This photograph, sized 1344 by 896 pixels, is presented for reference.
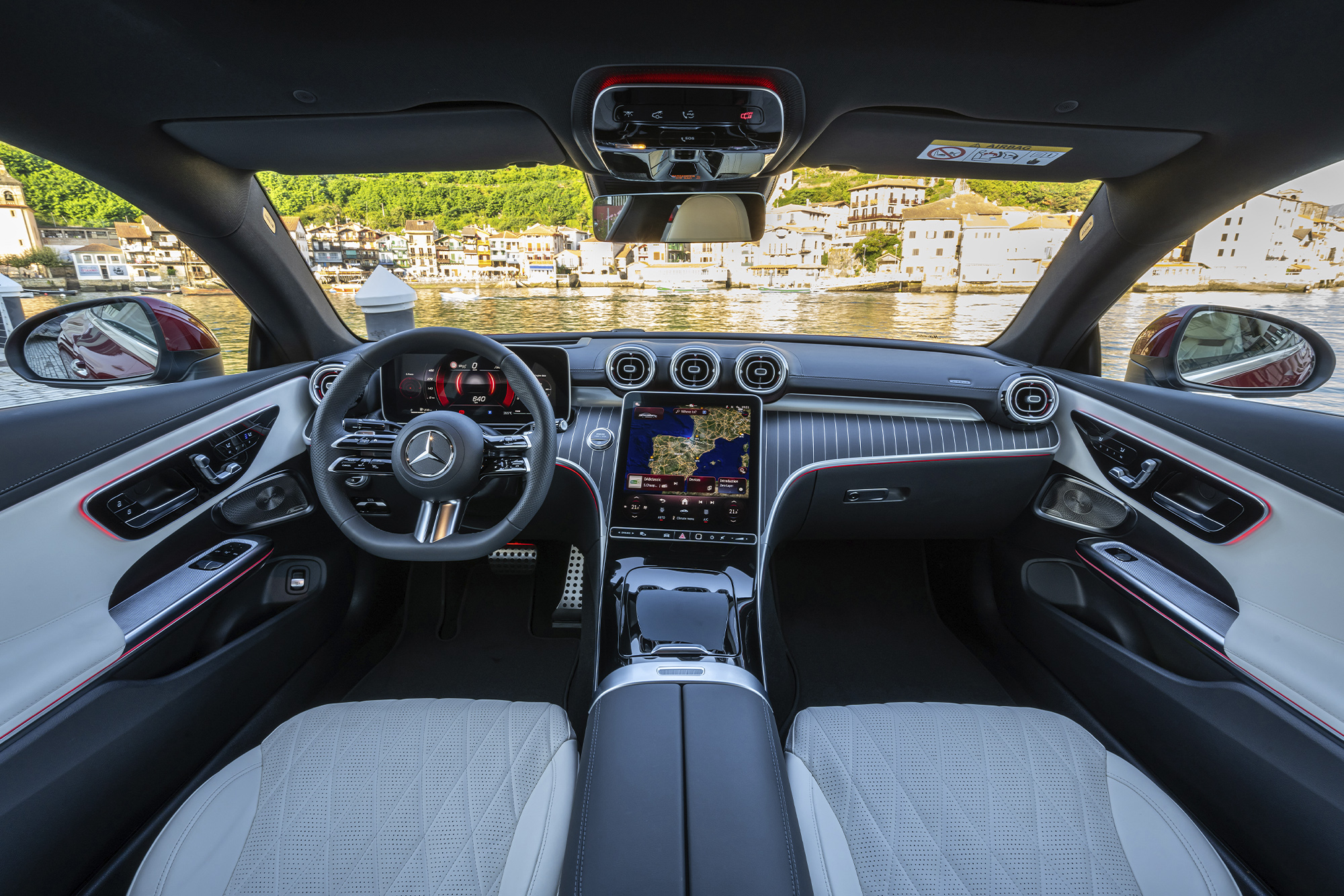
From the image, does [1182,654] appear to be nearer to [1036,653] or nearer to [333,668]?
[1036,653]

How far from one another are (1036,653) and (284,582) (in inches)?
109

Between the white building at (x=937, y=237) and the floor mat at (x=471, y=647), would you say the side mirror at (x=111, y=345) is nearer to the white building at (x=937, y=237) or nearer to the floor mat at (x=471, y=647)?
the floor mat at (x=471, y=647)

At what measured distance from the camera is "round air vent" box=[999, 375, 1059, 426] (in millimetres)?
2174

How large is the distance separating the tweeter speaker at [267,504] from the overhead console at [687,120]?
1466 mm

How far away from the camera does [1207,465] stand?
5.35 feet

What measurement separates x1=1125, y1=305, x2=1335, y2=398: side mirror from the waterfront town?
0.12 m

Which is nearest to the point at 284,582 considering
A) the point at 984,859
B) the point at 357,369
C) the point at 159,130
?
the point at 357,369

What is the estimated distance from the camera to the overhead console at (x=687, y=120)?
145 cm

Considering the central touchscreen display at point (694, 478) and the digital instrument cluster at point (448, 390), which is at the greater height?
the digital instrument cluster at point (448, 390)

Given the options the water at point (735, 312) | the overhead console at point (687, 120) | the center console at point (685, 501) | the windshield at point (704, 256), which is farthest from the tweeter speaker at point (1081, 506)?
the overhead console at point (687, 120)

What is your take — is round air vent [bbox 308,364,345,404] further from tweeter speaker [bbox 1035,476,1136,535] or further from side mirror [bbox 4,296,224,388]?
tweeter speaker [bbox 1035,476,1136,535]

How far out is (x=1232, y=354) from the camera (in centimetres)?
200

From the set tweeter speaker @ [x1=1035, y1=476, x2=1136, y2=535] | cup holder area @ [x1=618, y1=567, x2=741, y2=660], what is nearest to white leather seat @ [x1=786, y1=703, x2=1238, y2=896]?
cup holder area @ [x1=618, y1=567, x2=741, y2=660]

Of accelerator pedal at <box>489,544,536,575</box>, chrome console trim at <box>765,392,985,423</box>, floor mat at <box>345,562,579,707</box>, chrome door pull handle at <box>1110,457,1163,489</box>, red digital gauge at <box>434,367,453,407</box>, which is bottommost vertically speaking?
floor mat at <box>345,562,579,707</box>
